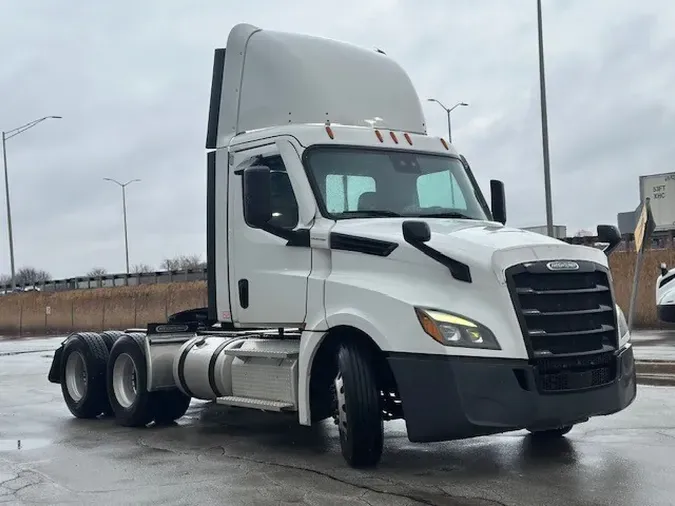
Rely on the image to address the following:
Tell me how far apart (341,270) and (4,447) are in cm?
425

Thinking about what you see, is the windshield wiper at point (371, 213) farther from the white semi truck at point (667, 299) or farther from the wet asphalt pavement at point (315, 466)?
the white semi truck at point (667, 299)

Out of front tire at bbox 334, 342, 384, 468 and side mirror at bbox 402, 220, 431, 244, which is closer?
side mirror at bbox 402, 220, 431, 244

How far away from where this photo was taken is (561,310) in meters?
6.75

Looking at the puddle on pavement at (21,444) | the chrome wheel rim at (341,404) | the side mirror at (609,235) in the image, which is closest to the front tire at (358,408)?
the chrome wheel rim at (341,404)

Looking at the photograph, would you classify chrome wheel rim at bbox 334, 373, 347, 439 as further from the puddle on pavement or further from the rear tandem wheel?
the puddle on pavement

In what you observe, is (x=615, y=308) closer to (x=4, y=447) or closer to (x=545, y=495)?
(x=545, y=495)

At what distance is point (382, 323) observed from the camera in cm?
688

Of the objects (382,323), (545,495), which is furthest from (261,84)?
(545,495)

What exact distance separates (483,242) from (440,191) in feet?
5.28

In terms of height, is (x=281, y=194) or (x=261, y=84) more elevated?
(x=261, y=84)

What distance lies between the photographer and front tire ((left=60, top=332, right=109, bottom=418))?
36.1ft

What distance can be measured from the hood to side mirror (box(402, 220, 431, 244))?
14 centimetres

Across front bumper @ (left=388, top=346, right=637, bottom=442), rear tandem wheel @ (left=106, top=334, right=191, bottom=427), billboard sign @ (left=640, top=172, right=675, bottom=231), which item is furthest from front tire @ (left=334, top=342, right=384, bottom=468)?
billboard sign @ (left=640, top=172, right=675, bottom=231)

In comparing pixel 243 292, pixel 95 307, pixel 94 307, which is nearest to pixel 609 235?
pixel 243 292
